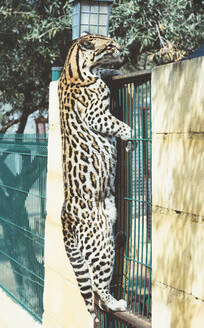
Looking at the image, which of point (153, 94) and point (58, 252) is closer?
point (153, 94)

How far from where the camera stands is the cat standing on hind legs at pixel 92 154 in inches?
154

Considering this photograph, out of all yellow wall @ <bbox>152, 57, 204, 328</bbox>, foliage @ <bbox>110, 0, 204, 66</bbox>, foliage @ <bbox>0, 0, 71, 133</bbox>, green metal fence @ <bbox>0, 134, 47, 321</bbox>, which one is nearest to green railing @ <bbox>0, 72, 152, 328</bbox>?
green metal fence @ <bbox>0, 134, 47, 321</bbox>

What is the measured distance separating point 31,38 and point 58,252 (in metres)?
5.20

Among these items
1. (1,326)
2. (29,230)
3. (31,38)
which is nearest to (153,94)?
(29,230)

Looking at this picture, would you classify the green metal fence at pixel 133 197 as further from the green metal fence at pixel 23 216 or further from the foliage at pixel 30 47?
the foliage at pixel 30 47

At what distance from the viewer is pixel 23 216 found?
582 cm

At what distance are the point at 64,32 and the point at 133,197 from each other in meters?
6.12

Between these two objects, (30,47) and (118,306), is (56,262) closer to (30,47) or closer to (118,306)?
(118,306)

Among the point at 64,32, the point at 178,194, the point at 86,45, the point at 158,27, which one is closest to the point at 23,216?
the point at 86,45

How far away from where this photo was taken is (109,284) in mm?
4000

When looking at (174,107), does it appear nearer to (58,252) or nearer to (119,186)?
(119,186)

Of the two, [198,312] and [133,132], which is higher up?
[133,132]

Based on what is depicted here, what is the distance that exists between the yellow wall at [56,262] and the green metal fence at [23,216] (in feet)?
1.31

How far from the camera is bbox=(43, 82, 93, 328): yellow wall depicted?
457cm
